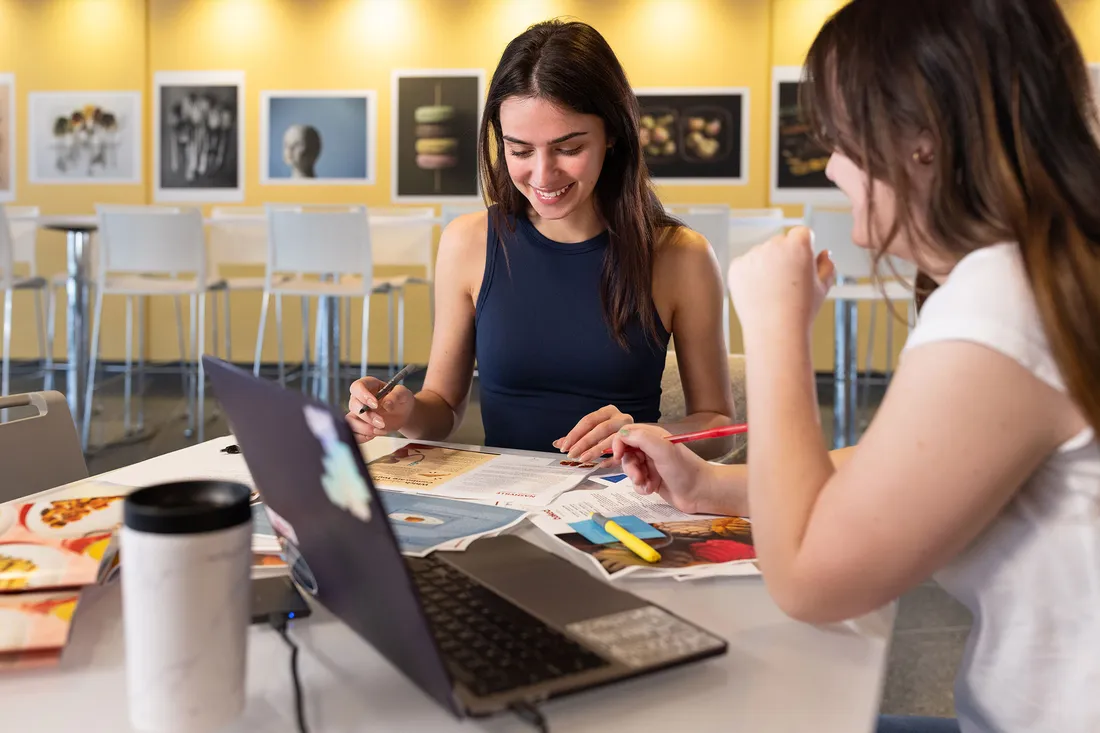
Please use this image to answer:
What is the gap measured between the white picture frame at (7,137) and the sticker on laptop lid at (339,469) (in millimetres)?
7984

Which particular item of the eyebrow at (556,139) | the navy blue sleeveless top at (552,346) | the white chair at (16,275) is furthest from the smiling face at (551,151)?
the white chair at (16,275)

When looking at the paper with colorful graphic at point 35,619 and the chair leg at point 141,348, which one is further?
the chair leg at point 141,348

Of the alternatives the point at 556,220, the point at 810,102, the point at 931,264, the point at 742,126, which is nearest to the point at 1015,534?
the point at 931,264

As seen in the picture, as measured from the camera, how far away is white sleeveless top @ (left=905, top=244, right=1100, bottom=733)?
2.32ft

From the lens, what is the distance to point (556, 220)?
1854mm

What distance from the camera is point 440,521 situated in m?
1.03

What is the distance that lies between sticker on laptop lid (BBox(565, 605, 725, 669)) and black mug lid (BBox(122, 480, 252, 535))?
26 centimetres

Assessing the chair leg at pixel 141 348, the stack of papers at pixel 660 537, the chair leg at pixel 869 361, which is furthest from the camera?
the chair leg at pixel 141 348

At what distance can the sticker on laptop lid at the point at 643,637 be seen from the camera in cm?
67

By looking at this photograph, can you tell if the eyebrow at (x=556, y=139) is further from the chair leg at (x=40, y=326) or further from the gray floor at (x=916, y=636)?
the chair leg at (x=40, y=326)

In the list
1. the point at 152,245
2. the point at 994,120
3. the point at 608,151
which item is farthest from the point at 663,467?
the point at 152,245

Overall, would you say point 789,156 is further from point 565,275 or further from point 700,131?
point 565,275

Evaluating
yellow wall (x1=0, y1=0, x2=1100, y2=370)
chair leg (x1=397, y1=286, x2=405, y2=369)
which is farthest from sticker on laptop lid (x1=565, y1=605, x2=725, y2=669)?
yellow wall (x1=0, y1=0, x2=1100, y2=370)

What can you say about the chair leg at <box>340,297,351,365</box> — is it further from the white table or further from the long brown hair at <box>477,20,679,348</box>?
the white table
